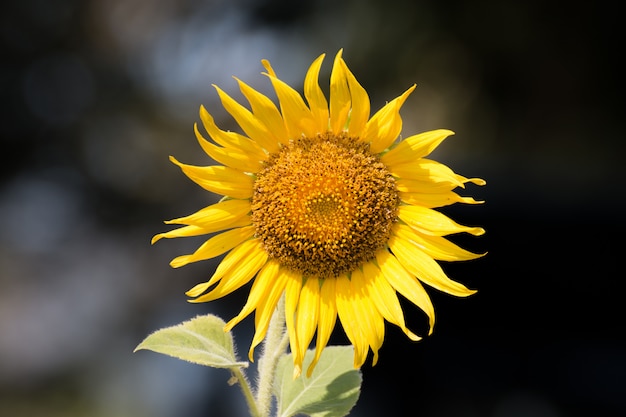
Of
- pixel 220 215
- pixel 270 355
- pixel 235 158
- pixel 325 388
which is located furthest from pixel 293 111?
pixel 325 388

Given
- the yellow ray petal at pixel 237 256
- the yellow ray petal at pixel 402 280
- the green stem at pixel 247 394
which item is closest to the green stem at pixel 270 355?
the green stem at pixel 247 394

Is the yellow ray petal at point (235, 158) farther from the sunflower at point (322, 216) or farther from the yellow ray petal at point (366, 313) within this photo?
the yellow ray petal at point (366, 313)

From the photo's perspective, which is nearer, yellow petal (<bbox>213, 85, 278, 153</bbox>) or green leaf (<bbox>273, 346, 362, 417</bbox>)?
yellow petal (<bbox>213, 85, 278, 153</bbox>)

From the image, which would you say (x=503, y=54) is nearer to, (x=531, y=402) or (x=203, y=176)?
(x=531, y=402)

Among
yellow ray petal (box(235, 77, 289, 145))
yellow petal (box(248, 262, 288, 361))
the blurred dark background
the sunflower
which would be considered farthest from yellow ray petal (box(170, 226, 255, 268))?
the blurred dark background

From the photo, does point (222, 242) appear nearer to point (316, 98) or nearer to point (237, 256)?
point (237, 256)

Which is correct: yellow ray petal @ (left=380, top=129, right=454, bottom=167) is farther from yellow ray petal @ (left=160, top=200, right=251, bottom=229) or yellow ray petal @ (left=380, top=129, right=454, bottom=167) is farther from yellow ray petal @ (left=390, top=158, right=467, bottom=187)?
yellow ray petal @ (left=160, top=200, right=251, bottom=229)

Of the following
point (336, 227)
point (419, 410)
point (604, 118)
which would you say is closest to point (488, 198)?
point (419, 410)
